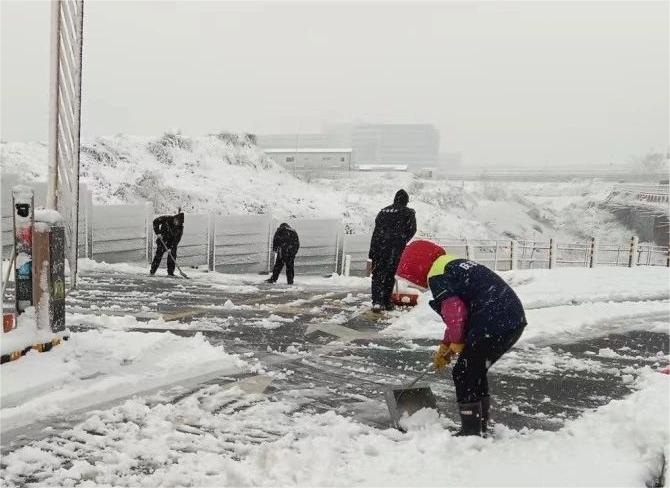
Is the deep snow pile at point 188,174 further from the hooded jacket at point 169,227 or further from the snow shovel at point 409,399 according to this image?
the snow shovel at point 409,399

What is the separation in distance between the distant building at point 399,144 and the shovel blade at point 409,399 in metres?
138

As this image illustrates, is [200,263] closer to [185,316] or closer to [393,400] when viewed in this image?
[185,316]

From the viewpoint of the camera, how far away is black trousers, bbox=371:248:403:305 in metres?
8.35

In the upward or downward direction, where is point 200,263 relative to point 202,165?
downward

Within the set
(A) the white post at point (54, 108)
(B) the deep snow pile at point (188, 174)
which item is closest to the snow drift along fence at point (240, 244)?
(A) the white post at point (54, 108)

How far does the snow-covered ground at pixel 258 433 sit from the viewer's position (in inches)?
128

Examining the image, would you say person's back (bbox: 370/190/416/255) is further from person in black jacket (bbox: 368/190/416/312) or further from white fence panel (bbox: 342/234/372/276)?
white fence panel (bbox: 342/234/372/276)

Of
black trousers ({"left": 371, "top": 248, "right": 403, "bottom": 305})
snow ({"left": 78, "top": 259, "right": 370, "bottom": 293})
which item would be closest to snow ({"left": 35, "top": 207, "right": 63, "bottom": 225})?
black trousers ({"left": 371, "top": 248, "right": 403, "bottom": 305})

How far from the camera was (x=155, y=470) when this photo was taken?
3293 millimetres

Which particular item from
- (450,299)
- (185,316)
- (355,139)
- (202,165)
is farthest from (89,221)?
(355,139)

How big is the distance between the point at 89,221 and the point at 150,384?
9.72 metres

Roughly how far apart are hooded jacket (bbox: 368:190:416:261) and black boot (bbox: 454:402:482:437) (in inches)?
183

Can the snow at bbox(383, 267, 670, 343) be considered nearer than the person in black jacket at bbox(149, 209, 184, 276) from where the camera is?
Yes

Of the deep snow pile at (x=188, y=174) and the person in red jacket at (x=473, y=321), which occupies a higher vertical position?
the deep snow pile at (x=188, y=174)
